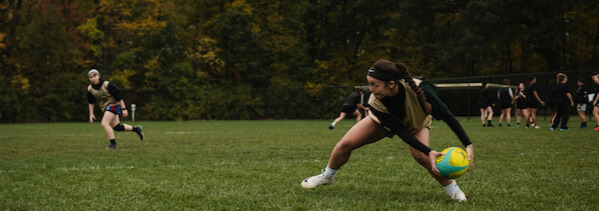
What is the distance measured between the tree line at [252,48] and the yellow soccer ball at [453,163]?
30161mm

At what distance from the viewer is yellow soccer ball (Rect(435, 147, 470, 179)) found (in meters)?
4.09

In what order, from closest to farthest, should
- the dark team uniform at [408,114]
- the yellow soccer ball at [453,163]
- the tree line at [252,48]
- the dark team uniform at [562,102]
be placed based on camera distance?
the yellow soccer ball at [453,163] → the dark team uniform at [408,114] → the dark team uniform at [562,102] → the tree line at [252,48]

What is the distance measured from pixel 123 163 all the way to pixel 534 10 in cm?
3191

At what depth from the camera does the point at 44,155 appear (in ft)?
31.1

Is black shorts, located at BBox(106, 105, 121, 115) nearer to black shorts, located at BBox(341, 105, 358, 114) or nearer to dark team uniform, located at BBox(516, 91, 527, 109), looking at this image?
black shorts, located at BBox(341, 105, 358, 114)

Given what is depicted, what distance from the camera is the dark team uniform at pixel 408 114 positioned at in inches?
166

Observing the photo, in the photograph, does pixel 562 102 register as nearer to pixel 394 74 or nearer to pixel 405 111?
pixel 405 111

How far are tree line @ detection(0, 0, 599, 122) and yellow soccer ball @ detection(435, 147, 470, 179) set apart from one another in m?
30.2

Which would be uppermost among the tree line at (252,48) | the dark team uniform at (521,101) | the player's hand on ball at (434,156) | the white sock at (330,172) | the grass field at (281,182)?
the tree line at (252,48)

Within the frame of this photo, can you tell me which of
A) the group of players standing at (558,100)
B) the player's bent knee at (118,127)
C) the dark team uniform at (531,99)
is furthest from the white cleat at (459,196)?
the dark team uniform at (531,99)

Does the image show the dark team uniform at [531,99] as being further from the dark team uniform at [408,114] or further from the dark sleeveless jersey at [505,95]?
the dark team uniform at [408,114]

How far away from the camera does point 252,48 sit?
3950 centimetres

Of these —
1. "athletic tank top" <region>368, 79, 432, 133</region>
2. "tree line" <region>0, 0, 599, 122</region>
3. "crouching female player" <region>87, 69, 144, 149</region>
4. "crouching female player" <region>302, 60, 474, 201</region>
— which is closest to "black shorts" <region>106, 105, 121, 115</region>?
"crouching female player" <region>87, 69, 144, 149</region>

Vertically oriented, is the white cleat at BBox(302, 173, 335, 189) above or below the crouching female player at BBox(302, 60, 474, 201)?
below
